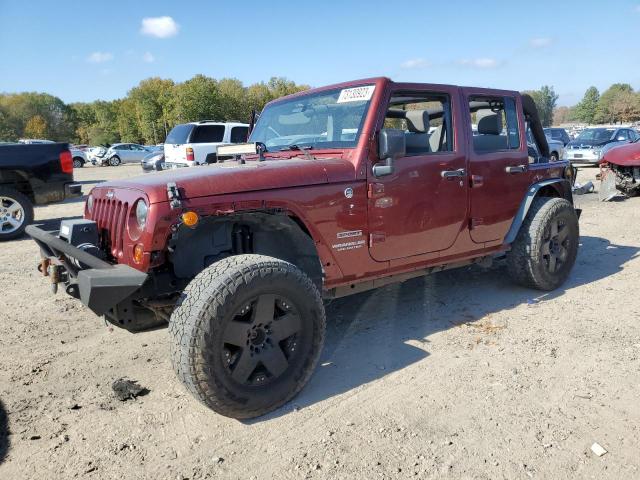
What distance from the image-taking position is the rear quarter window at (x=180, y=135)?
14453mm

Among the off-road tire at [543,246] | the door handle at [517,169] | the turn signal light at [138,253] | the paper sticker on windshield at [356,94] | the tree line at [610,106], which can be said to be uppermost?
the tree line at [610,106]

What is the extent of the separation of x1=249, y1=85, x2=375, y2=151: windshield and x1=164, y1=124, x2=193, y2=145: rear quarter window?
10.7 meters

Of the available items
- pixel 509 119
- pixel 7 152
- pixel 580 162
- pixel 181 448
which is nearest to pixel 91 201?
pixel 181 448

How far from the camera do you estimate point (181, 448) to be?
2605 mm

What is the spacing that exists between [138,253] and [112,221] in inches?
20.6

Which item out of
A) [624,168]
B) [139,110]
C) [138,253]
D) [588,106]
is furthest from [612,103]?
[138,253]

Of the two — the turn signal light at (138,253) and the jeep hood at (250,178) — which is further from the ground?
the jeep hood at (250,178)

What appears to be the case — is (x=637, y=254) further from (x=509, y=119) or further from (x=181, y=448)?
(x=181, y=448)

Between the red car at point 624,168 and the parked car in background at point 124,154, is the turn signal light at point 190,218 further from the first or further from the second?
the parked car in background at point 124,154

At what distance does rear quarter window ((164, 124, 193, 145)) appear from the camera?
14.5m

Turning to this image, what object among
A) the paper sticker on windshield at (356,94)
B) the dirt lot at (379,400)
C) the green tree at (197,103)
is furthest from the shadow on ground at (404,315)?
the green tree at (197,103)

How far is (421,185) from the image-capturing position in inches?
149

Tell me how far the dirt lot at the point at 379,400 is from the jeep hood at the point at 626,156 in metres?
7.00

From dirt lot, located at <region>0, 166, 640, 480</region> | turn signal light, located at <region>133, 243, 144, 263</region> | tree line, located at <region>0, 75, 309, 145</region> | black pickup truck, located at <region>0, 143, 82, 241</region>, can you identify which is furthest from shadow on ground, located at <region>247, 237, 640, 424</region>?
tree line, located at <region>0, 75, 309, 145</region>
